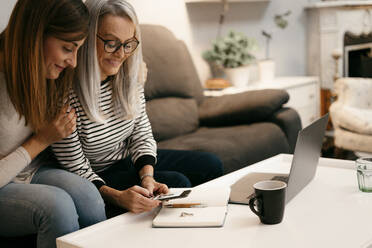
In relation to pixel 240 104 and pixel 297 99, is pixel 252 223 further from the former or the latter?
pixel 297 99

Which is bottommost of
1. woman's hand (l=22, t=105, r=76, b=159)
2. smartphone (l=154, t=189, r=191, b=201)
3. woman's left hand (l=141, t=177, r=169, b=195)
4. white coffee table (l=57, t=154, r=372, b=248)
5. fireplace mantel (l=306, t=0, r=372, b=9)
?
white coffee table (l=57, t=154, r=372, b=248)

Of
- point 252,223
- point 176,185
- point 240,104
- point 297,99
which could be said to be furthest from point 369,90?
point 252,223

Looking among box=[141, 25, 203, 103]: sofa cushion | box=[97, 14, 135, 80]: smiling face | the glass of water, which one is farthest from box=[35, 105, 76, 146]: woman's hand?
box=[141, 25, 203, 103]: sofa cushion

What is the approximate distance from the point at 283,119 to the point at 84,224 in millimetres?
1552

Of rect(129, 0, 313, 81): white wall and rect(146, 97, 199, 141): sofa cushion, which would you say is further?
rect(129, 0, 313, 81): white wall

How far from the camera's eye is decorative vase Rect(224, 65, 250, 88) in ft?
11.3

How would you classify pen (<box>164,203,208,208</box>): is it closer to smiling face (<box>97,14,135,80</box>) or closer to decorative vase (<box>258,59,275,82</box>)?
smiling face (<box>97,14,135,80</box>)

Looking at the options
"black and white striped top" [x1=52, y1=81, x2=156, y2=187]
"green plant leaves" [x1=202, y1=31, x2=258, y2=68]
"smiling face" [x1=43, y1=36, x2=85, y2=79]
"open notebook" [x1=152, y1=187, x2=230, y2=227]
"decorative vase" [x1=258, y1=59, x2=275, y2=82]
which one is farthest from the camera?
"decorative vase" [x1=258, y1=59, x2=275, y2=82]

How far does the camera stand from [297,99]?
3.73 metres

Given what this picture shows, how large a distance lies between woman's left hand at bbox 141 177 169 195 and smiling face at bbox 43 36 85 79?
415 millimetres

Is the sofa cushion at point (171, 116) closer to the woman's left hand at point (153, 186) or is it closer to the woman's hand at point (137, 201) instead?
the woman's left hand at point (153, 186)

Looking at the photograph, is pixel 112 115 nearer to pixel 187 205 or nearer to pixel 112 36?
pixel 112 36

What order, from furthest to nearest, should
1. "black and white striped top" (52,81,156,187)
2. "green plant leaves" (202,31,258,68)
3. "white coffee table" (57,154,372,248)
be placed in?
"green plant leaves" (202,31,258,68) < "black and white striped top" (52,81,156,187) < "white coffee table" (57,154,372,248)

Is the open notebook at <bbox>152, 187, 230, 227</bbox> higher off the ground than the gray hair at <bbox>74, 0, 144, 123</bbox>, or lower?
lower
